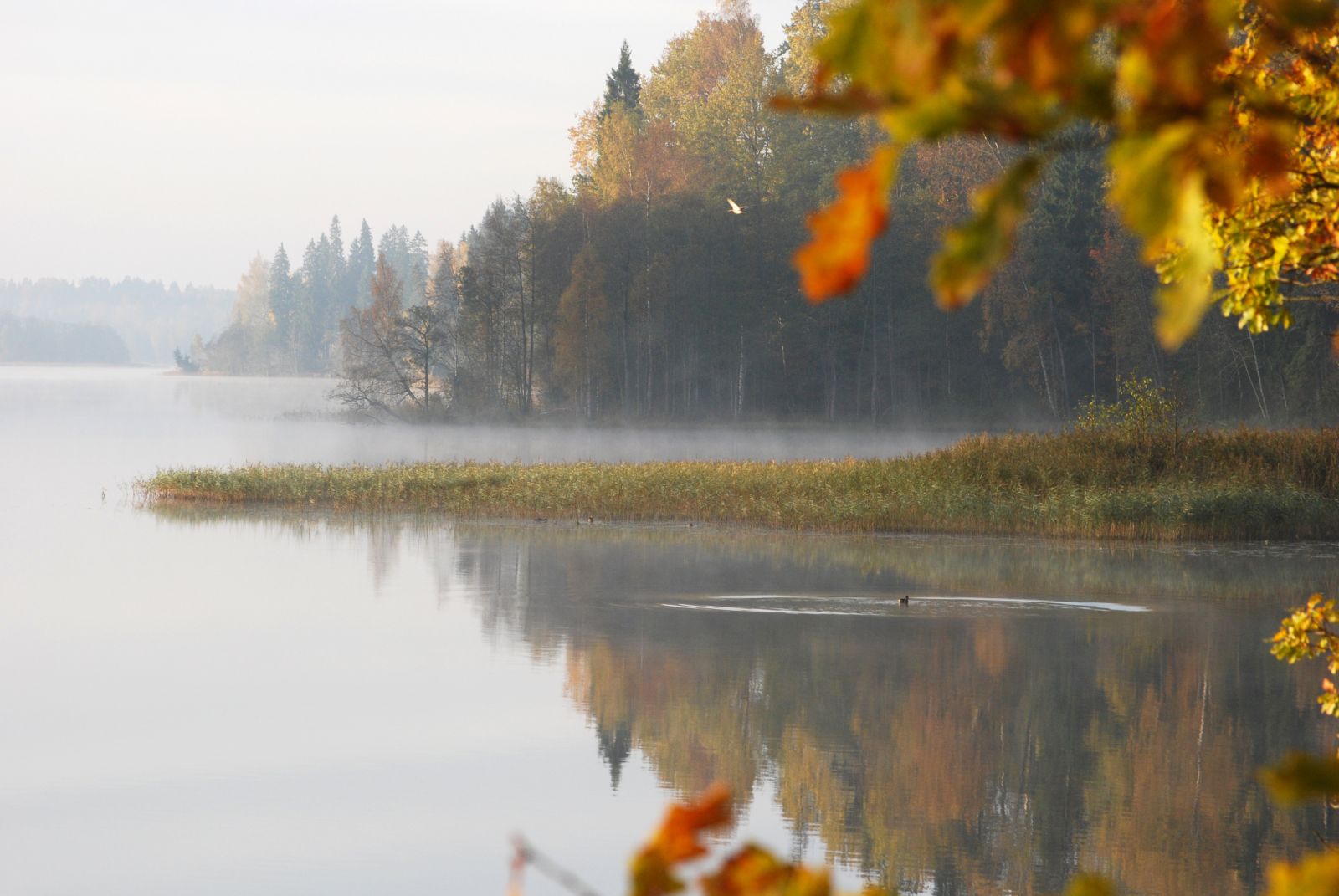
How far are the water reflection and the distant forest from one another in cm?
3057

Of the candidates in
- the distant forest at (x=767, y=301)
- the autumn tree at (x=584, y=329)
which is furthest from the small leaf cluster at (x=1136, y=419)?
the autumn tree at (x=584, y=329)

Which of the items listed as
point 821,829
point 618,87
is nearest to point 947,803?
point 821,829

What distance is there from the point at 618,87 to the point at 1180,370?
33.2 metres

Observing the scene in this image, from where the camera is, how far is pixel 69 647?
18.2 metres

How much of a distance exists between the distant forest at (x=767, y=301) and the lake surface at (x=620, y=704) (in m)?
30.5

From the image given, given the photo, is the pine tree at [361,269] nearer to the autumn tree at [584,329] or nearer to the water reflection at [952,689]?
the autumn tree at [584,329]

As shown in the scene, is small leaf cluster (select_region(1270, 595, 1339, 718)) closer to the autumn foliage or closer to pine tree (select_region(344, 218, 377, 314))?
the autumn foliage

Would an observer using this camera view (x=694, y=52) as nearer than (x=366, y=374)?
No

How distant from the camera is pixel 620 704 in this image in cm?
1494

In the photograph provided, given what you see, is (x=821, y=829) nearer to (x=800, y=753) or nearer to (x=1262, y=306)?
(x=800, y=753)

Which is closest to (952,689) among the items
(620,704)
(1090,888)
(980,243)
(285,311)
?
(620,704)

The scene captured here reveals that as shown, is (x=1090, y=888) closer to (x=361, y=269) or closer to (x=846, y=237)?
(x=846, y=237)

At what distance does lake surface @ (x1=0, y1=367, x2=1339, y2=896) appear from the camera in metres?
10.6

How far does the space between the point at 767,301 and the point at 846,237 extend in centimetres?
6141
